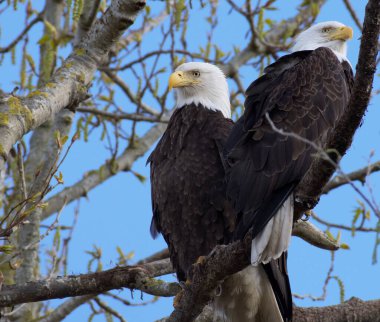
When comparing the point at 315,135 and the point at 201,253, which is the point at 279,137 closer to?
the point at 315,135

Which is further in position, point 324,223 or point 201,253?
point 324,223

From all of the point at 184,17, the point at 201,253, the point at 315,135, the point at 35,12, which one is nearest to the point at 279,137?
the point at 315,135

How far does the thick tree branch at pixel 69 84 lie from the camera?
13.4 ft

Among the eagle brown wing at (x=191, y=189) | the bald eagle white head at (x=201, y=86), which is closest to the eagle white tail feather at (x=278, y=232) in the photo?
the eagle brown wing at (x=191, y=189)

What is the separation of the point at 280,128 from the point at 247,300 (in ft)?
4.20

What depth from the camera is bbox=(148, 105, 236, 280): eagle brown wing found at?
4855 mm

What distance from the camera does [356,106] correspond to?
10.9 ft

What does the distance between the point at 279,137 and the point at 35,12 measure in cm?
403

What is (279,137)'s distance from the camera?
4.11 m

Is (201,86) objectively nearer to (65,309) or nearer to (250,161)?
(250,161)

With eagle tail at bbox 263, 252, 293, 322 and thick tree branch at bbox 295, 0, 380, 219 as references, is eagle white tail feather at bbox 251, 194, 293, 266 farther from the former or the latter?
eagle tail at bbox 263, 252, 293, 322

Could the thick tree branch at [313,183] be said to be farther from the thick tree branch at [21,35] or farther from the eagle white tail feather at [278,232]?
the thick tree branch at [21,35]

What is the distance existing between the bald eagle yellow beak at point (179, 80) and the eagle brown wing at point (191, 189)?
341 millimetres

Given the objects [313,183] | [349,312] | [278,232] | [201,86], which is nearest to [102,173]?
[201,86]
